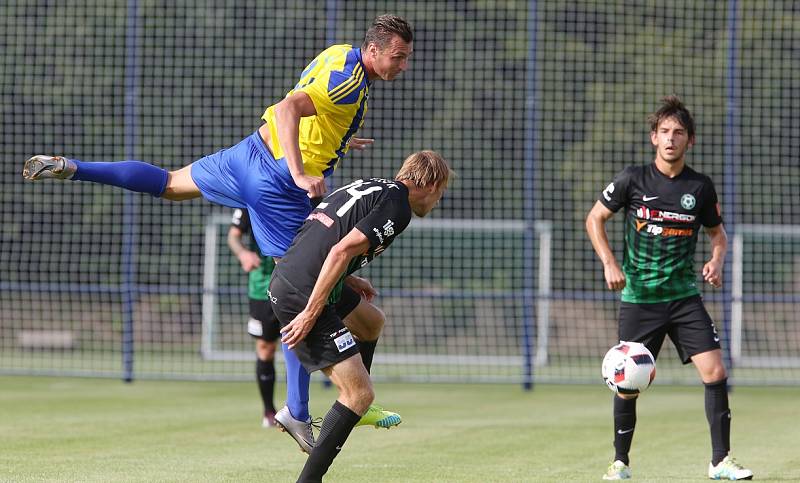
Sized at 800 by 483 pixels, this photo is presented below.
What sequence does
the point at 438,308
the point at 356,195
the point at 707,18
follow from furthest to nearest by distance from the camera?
the point at 438,308
the point at 707,18
the point at 356,195

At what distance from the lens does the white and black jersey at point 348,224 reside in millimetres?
5844

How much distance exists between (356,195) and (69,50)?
47.9 ft

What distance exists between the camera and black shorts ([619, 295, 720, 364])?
761 centimetres

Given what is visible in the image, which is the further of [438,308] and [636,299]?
[438,308]

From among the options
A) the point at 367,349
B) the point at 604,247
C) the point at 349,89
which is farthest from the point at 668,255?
the point at 349,89

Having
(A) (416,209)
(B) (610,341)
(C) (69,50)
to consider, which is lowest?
(B) (610,341)

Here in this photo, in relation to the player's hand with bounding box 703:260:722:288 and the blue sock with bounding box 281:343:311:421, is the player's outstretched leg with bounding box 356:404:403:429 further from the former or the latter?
the player's hand with bounding box 703:260:722:288

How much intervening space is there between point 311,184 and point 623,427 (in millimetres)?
2597

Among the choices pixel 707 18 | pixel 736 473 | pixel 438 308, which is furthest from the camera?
pixel 438 308

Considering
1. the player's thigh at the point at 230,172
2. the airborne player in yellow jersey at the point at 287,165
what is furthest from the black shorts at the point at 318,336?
the player's thigh at the point at 230,172

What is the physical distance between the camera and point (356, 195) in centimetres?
601

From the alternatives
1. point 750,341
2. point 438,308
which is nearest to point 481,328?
point 438,308

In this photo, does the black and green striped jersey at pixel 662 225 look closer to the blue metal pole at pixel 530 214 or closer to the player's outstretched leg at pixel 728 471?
the player's outstretched leg at pixel 728 471

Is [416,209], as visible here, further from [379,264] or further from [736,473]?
[379,264]
